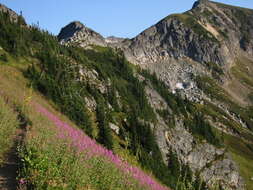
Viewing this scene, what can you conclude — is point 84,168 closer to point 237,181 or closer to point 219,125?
point 237,181

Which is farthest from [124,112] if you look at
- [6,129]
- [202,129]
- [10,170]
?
[10,170]

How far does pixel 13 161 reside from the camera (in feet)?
31.4

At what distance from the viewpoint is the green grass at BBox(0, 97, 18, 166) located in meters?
9.90

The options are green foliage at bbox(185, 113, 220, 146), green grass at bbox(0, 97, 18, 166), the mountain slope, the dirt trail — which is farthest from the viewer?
green foliage at bbox(185, 113, 220, 146)

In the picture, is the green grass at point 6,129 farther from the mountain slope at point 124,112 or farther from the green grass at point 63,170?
the mountain slope at point 124,112

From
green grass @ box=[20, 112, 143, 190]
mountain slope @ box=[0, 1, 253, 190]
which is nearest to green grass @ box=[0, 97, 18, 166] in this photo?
green grass @ box=[20, 112, 143, 190]

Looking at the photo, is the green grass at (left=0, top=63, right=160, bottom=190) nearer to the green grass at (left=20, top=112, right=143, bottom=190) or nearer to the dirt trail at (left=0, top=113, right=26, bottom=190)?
the green grass at (left=20, top=112, right=143, bottom=190)

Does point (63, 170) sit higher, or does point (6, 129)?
Answer: point (63, 170)

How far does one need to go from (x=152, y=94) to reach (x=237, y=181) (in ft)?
142

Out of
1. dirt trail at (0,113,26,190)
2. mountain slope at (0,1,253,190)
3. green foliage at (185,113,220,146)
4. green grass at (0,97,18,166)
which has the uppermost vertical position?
green foliage at (185,113,220,146)

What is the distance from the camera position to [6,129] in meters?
10.6

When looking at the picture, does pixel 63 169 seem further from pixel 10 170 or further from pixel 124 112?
pixel 124 112

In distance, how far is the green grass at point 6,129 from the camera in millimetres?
9898

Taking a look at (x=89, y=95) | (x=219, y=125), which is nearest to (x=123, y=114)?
(x=89, y=95)
